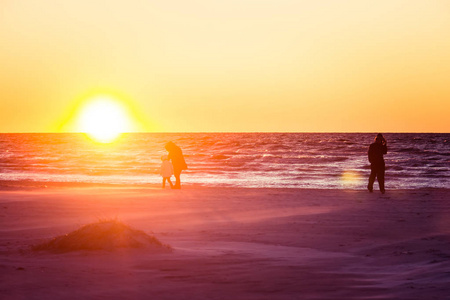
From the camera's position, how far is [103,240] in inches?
328

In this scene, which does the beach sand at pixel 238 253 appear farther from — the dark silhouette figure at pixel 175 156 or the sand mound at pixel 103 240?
the dark silhouette figure at pixel 175 156

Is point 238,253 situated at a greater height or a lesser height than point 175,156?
lesser

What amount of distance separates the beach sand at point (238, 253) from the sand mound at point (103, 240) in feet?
0.61

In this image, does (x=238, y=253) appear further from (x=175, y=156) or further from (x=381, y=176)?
(x=175, y=156)

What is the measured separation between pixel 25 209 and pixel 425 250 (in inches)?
344

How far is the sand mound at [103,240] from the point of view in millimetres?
8242

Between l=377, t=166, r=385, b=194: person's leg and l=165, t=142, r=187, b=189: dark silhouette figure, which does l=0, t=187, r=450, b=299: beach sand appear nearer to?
l=377, t=166, r=385, b=194: person's leg

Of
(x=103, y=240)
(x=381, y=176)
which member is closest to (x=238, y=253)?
(x=103, y=240)

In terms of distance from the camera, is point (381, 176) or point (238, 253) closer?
point (238, 253)

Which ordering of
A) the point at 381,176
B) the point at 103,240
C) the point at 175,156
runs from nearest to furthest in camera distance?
the point at 103,240 < the point at 381,176 < the point at 175,156

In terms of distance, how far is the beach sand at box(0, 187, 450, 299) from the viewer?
20.5 ft

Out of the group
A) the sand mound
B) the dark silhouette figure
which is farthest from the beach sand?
the dark silhouette figure

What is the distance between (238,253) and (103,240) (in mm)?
1888

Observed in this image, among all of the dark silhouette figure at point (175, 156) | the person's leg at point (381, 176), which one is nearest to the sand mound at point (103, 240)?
the dark silhouette figure at point (175, 156)
